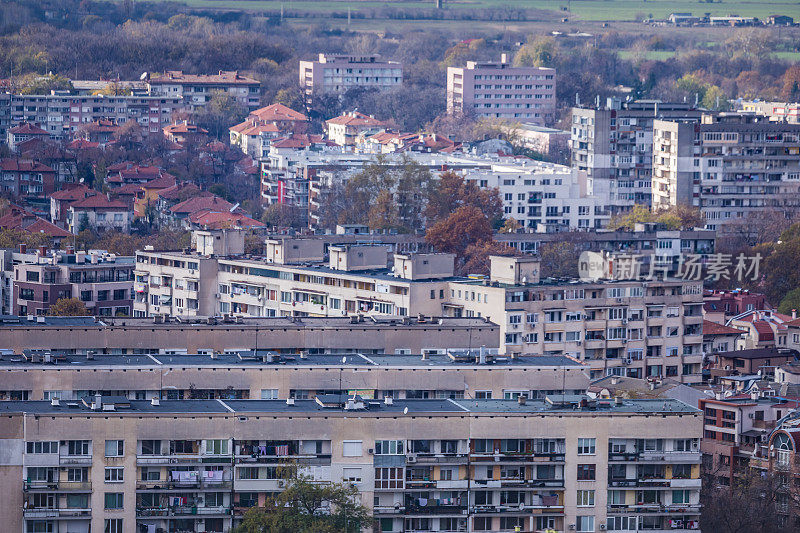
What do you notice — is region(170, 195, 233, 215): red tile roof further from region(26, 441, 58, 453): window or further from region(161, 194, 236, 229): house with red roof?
region(26, 441, 58, 453): window

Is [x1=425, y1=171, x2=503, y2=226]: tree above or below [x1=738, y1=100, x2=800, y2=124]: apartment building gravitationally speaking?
above

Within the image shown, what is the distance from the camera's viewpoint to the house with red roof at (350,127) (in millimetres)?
103062

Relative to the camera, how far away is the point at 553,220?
74.8m

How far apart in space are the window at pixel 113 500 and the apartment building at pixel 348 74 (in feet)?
296

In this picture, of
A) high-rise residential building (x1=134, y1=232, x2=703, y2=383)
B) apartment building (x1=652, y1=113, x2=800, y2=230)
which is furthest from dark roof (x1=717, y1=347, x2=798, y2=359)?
apartment building (x1=652, y1=113, x2=800, y2=230)

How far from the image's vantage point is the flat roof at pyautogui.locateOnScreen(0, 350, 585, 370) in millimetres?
37000

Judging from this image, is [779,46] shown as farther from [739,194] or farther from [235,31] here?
[739,194]

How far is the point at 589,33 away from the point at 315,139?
83.2 m

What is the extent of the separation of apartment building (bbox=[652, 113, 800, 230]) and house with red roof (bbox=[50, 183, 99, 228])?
60.9 ft

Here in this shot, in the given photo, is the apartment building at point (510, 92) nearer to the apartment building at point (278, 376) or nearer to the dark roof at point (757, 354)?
the dark roof at point (757, 354)

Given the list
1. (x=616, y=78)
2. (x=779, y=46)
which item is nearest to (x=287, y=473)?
(x=616, y=78)

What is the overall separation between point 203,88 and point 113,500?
3292 inches

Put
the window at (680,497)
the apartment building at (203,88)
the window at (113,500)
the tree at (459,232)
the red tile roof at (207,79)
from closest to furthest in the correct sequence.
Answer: the window at (113,500), the window at (680,497), the tree at (459,232), the apartment building at (203,88), the red tile roof at (207,79)

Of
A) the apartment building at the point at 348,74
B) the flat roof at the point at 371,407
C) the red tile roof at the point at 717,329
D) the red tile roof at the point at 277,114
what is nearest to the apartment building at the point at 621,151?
the red tile roof at the point at 277,114
